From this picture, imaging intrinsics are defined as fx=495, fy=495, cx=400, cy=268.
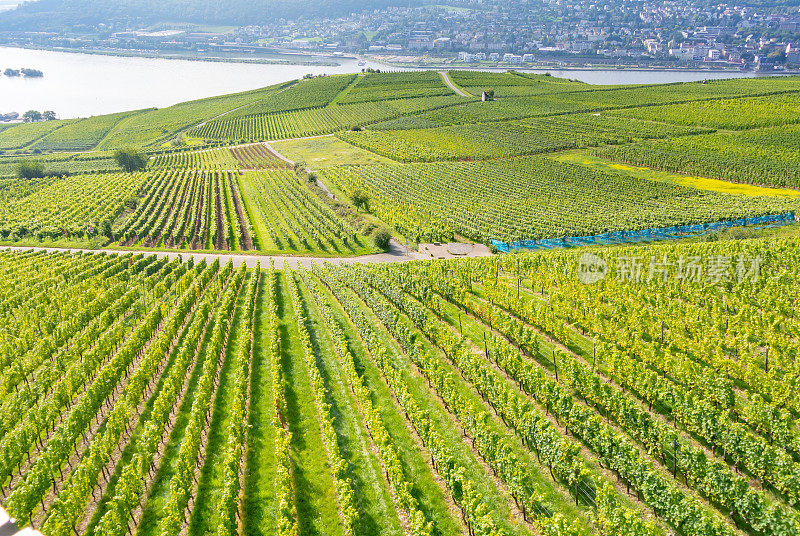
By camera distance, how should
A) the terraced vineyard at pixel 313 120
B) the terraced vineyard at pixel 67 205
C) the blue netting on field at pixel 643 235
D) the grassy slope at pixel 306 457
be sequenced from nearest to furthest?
the grassy slope at pixel 306 457 → the blue netting on field at pixel 643 235 → the terraced vineyard at pixel 67 205 → the terraced vineyard at pixel 313 120

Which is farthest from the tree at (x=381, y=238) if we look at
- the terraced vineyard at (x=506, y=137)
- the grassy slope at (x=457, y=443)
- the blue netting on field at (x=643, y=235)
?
the terraced vineyard at (x=506, y=137)

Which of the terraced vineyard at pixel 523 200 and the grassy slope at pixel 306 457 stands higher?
the terraced vineyard at pixel 523 200

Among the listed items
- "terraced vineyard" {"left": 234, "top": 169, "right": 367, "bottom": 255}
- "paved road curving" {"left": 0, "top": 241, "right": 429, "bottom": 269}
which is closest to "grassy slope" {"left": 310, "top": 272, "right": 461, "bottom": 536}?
"paved road curving" {"left": 0, "top": 241, "right": 429, "bottom": 269}

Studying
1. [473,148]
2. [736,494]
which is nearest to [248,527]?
[736,494]

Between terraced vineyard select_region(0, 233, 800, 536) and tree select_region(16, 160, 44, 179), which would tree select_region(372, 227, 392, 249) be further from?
tree select_region(16, 160, 44, 179)

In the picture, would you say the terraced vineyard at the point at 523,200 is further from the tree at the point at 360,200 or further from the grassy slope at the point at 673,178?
the grassy slope at the point at 673,178

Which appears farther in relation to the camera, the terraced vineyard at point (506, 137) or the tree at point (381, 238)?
the terraced vineyard at point (506, 137)
